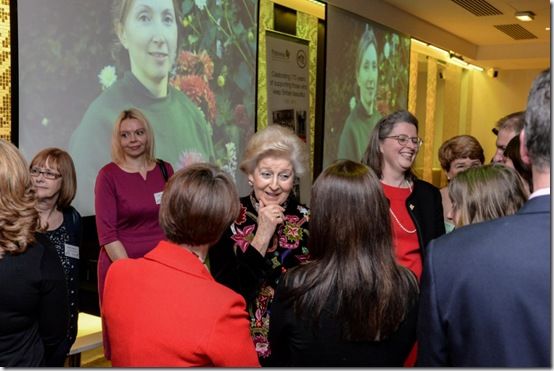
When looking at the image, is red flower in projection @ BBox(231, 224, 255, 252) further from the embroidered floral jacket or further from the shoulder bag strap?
the shoulder bag strap

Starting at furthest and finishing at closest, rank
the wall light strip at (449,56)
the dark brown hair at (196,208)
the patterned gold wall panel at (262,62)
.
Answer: the wall light strip at (449,56)
the patterned gold wall panel at (262,62)
the dark brown hair at (196,208)

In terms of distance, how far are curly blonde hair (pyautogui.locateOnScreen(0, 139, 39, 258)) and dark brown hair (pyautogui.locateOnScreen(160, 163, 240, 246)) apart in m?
0.46

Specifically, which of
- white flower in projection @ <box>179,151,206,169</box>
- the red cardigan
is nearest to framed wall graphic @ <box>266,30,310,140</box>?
white flower in projection @ <box>179,151,206,169</box>

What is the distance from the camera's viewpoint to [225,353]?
1346 mm

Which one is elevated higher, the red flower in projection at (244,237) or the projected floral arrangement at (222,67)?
the projected floral arrangement at (222,67)

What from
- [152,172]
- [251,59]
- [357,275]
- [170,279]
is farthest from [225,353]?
[251,59]

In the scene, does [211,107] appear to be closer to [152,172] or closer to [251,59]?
[251,59]

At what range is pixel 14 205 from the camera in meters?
1.69

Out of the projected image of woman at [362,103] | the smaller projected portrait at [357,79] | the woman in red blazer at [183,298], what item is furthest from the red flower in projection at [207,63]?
the woman in red blazer at [183,298]

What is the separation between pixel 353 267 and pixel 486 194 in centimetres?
63

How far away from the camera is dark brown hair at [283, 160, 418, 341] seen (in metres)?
1.51

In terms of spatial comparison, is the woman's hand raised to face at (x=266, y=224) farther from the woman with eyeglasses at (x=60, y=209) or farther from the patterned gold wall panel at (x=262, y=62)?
the patterned gold wall panel at (x=262, y=62)

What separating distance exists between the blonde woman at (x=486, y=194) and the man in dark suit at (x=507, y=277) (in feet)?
2.52

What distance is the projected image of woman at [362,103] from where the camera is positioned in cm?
725
